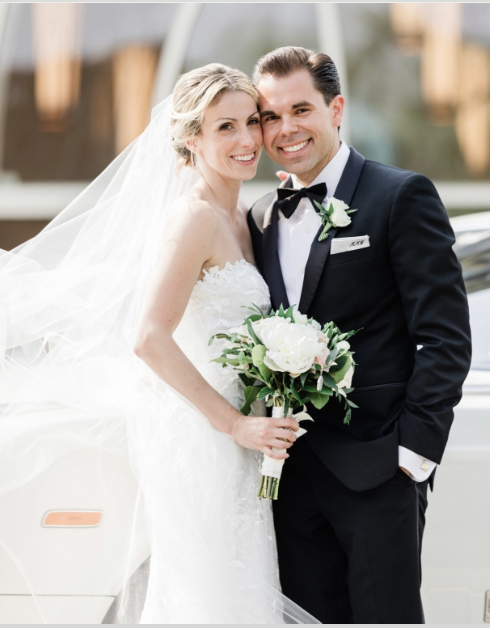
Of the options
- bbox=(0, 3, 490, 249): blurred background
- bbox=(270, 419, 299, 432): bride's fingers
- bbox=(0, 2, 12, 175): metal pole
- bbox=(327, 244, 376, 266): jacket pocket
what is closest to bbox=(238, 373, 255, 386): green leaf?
bbox=(270, 419, 299, 432): bride's fingers

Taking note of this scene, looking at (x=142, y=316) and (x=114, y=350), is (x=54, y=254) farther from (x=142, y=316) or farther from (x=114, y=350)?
(x=142, y=316)

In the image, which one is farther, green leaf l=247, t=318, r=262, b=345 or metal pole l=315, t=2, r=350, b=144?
metal pole l=315, t=2, r=350, b=144

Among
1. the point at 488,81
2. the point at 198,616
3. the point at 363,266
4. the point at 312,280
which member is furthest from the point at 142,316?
the point at 488,81

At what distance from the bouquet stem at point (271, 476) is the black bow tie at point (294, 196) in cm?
71

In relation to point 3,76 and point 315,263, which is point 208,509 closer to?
point 315,263

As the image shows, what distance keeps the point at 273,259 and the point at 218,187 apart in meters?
0.33

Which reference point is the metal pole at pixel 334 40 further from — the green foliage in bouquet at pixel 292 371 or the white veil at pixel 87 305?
the green foliage in bouquet at pixel 292 371

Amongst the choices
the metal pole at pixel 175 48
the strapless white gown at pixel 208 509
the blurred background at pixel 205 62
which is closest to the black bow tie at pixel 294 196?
the strapless white gown at pixel 208 509

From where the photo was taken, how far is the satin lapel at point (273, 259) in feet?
8.01

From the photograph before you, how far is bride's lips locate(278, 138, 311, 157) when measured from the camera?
8.37ft

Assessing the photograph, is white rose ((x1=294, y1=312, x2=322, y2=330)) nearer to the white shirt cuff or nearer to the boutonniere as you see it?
the boutonniere

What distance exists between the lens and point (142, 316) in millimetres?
2270

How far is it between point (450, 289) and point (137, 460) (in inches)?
43.1

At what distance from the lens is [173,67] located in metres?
5.99
